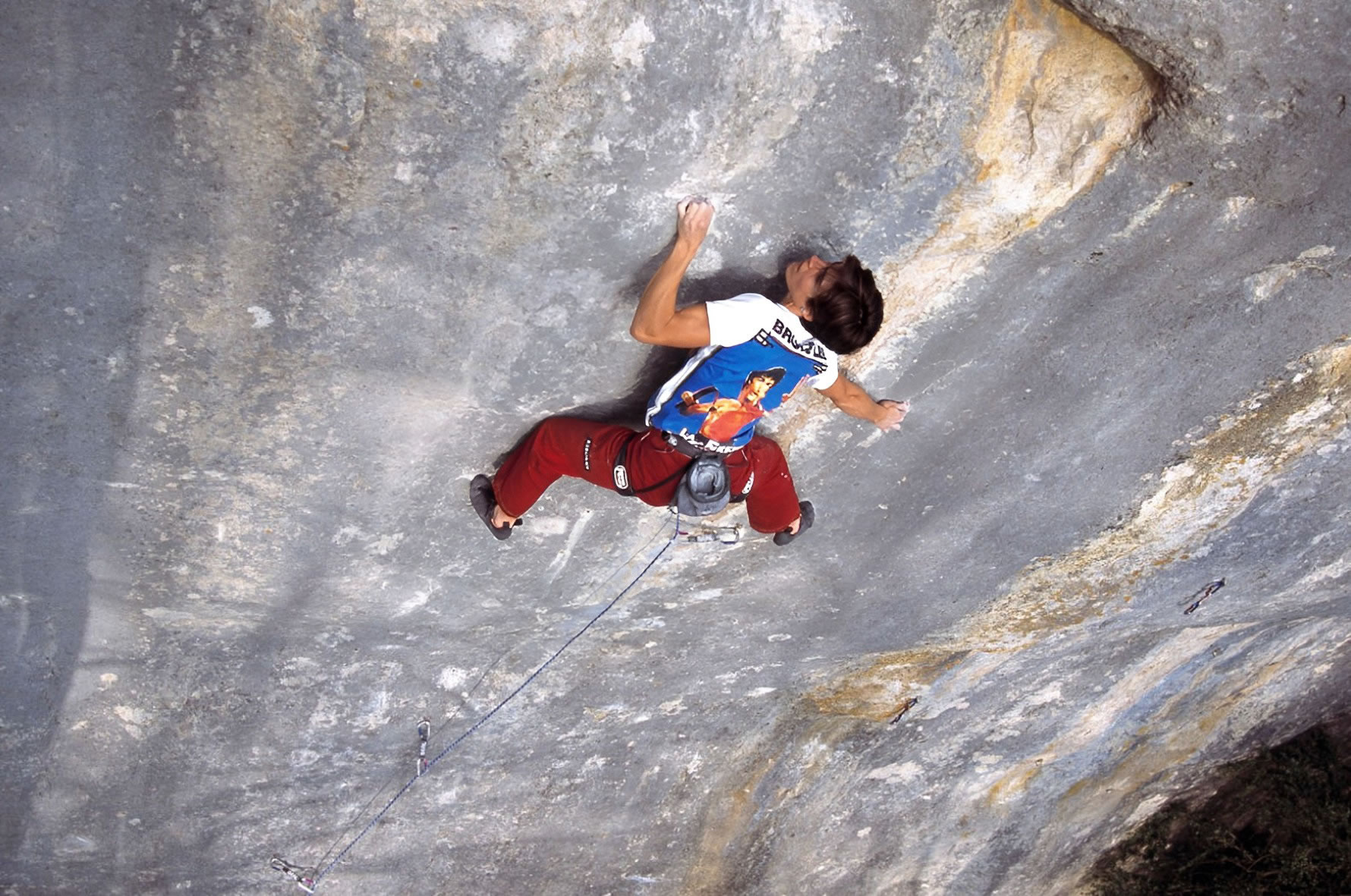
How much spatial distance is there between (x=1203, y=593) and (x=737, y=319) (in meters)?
2.58

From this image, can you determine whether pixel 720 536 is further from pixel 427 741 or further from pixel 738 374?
pixel 427 741

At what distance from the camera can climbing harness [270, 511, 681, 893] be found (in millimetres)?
3600

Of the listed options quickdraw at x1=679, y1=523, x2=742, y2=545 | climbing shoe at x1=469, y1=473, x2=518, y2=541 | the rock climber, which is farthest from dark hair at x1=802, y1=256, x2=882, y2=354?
climbing shoe at x1=469, y1=473, x2=518, y2=541

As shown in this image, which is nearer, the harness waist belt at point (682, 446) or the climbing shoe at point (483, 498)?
the harness waist belt at point (682, 446)

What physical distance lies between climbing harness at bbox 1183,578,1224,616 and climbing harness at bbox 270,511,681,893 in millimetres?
2175

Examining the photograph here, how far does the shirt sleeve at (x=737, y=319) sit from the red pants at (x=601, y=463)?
428 millimetres

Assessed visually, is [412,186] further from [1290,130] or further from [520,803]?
[520,803]

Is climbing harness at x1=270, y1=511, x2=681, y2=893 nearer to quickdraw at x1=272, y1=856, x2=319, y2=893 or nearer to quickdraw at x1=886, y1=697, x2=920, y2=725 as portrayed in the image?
quickdraw at x1=272, y1=856, x2=319, y2=893

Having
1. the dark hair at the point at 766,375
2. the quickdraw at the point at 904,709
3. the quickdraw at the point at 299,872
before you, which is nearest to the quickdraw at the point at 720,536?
the dark hair at the point at 766,375

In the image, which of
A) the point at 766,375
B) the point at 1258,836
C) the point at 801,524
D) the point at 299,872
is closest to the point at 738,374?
the point at 766,375

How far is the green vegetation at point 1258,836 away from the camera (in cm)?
592

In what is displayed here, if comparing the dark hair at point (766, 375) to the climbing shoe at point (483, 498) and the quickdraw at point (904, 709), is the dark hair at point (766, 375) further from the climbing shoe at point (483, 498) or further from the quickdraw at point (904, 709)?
the quickdraw at point (904, 709)

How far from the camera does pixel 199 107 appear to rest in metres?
2.24

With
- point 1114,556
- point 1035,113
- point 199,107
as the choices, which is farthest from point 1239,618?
point 199,107
